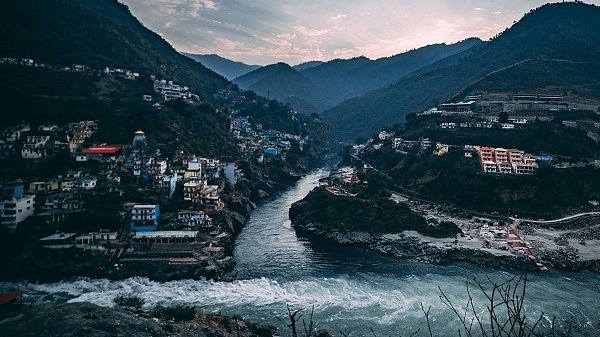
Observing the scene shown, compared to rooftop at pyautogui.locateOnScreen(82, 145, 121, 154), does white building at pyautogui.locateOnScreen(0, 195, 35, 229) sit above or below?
below

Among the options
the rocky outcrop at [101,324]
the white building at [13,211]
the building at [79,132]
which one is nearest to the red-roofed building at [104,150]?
the building at [79,132]

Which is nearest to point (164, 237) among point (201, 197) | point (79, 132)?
point (201, 197)

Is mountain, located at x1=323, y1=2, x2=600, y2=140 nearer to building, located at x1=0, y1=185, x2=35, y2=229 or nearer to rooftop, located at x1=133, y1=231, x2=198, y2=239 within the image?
rooftop, located at x1=133, y1=231, x2=198, y2=239

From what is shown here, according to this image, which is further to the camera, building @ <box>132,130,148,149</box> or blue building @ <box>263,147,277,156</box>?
blue building @ <box>263,147,277,156</box>

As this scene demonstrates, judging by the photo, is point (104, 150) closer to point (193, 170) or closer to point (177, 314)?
point (193, 170)

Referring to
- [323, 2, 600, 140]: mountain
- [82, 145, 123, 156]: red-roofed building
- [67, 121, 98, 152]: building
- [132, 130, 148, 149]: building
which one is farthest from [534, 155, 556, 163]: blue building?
[67, 121, 98, 152]: building

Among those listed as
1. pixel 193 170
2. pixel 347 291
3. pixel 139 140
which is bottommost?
pixel 347 291

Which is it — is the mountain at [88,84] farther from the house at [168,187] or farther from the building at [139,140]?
the house at [168,187]
